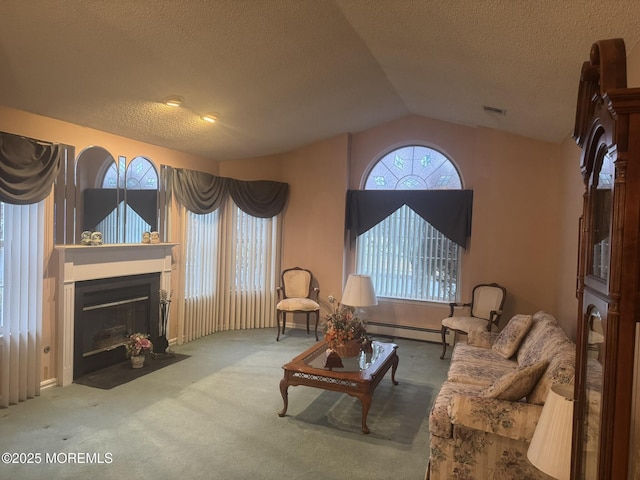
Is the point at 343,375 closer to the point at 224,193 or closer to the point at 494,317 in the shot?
the point at 494,317

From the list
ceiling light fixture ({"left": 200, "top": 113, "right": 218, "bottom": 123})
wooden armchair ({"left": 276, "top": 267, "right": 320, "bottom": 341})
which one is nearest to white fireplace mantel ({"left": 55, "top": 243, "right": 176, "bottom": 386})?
ceiling light fixture ({"left": 200, "top": 113, "right": 218, "bottom": 123})

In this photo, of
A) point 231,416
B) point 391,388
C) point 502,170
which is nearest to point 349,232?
point 502,170

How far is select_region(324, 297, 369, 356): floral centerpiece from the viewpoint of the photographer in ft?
11.6

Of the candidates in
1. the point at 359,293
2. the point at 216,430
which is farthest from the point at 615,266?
the point at 359,293

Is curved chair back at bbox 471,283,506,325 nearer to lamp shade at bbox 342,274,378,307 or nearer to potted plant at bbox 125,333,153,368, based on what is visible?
lamp shade at bbox 342,274,378,307

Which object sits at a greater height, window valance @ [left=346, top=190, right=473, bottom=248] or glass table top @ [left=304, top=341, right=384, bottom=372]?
window valance @ [left=346, top=190, right=473, bottom=248]

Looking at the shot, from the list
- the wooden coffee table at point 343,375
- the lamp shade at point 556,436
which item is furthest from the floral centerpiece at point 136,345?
the lamp shade at point 556,436

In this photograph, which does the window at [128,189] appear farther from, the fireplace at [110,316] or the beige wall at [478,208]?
the beige wall at [478,208]

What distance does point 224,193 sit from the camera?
18.8 feet

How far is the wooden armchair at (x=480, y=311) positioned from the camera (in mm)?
4738

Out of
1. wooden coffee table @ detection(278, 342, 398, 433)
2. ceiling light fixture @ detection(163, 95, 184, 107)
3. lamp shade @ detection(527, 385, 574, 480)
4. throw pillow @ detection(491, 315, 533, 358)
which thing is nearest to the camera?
lamp shade @ detection(527, 385, 574, 480)

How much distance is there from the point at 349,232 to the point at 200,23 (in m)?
3.83

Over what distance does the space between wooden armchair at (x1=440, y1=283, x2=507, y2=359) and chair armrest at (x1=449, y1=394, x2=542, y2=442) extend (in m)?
2.41

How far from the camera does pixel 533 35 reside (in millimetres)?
2348
